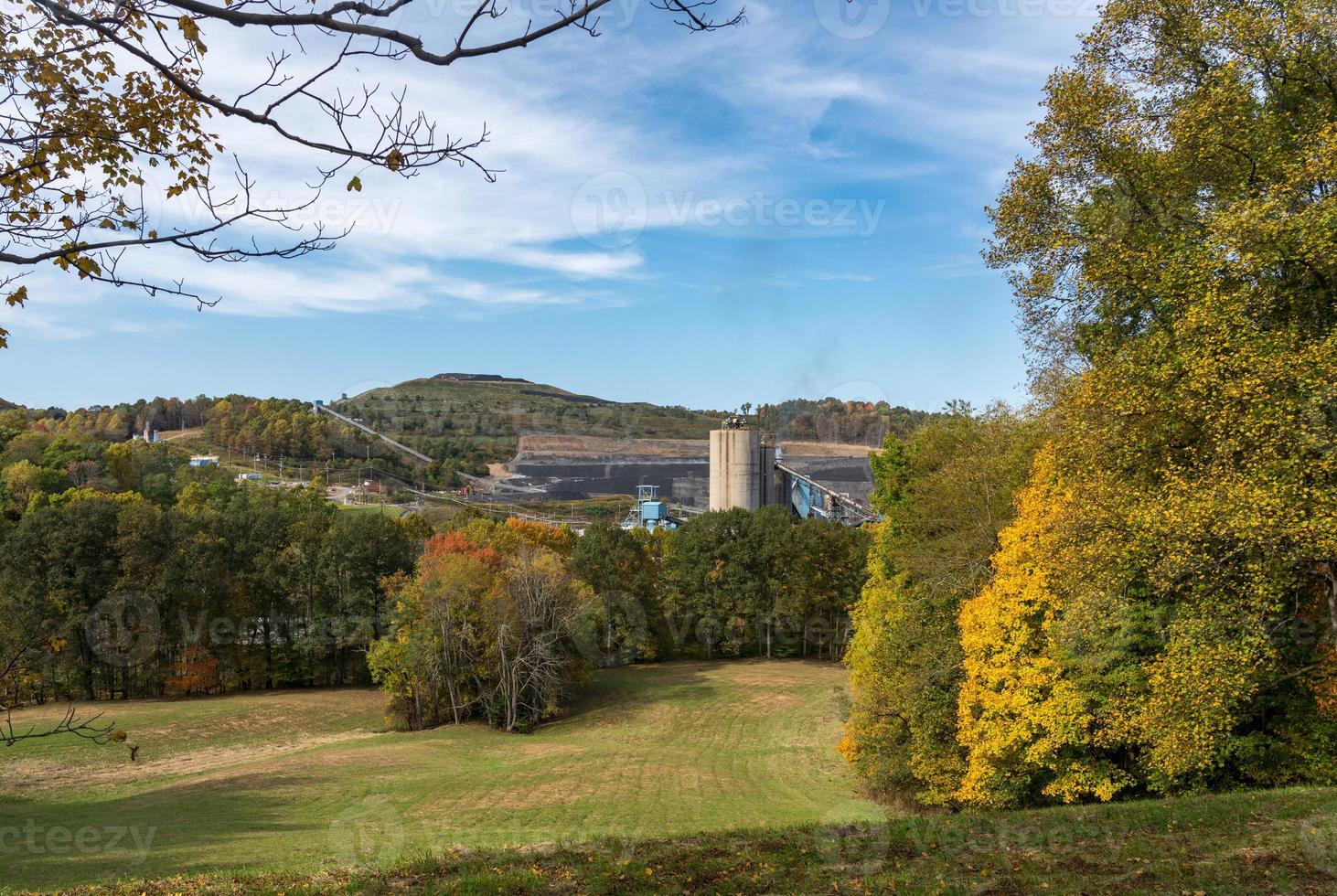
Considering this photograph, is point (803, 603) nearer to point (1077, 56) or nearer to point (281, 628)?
point (281, 628)

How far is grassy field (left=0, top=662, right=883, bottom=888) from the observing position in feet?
57.4

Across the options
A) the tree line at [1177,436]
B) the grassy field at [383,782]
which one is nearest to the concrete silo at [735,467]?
the grassy field at [383,782]

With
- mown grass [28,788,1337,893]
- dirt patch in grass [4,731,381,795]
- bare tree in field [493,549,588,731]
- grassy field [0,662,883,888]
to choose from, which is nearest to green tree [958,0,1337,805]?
mown grass [28,788,1337,893]

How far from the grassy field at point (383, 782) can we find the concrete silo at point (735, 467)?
22575 millimetres

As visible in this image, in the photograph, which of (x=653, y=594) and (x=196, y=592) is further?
(x=653, y=594)

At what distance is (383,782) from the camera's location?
86.5ft

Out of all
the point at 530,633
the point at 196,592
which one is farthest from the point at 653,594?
the point at 196,592

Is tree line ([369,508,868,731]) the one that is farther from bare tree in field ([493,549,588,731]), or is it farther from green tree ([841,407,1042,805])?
green tree ([841,407,1042,805])

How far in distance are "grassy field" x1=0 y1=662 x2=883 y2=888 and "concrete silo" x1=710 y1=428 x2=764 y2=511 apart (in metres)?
22.6

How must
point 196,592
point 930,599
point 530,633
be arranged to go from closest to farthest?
1. point 930,599
2. point 530,633
3. point 196,592

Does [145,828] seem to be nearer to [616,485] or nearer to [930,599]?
[930,599]

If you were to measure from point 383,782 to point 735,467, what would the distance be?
44823 mm

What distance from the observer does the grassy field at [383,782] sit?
1748 centimetres

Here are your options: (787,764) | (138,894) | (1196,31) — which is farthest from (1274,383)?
(787,764)
